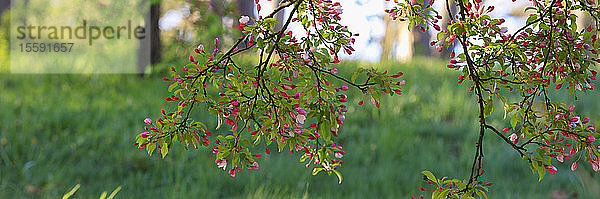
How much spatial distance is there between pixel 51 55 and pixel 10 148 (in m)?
2.64

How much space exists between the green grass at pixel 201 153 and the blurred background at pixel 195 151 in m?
0.01

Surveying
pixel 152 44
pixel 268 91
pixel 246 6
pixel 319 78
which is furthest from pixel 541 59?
pixel 246 6

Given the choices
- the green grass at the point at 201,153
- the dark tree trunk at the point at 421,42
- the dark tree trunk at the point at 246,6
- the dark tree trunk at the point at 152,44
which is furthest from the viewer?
the dark tree trunk at the point at 421,42

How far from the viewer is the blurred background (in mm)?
3906

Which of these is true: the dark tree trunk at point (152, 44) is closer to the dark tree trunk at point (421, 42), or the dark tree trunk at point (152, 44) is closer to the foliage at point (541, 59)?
the foliage at point (541, 59)

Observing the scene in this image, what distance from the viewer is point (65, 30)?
707 cm

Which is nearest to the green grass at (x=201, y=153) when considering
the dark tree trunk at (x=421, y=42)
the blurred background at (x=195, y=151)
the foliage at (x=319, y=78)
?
the blurred background at (x=195, y=151)

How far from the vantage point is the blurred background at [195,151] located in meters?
3.91

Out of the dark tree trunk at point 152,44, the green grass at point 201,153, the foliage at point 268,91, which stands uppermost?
the dark tree trunk at point 152,44

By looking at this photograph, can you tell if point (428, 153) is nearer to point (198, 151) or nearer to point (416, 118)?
point (416, 118)

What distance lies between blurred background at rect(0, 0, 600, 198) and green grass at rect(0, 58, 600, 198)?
1 centimetres

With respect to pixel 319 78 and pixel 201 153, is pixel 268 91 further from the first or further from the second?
pixel 201 153

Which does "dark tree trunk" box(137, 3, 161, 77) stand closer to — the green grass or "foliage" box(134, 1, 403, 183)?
the green grass

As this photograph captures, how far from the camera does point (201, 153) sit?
4438 millimetres
